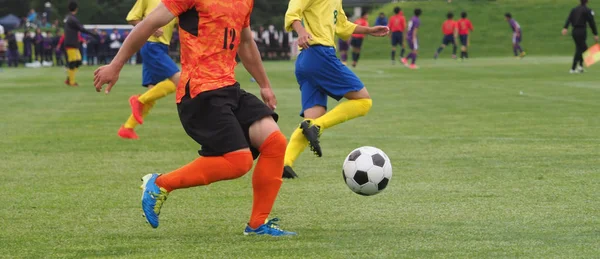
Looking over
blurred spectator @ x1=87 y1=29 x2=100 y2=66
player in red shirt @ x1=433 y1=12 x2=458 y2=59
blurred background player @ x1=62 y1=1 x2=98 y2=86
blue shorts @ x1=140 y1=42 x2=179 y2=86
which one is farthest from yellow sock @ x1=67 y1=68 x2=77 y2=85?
blurred spectator @ x1=87 y1=29 x2=100 y2=66

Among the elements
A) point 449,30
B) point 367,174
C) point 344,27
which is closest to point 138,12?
point 344,27

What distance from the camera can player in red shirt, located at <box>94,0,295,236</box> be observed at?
5840 millimetres

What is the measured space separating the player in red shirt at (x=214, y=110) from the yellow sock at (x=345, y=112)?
2800 mm

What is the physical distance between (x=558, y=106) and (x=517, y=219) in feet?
36.1

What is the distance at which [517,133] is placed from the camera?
12.8m

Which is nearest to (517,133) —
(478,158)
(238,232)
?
(478,158)

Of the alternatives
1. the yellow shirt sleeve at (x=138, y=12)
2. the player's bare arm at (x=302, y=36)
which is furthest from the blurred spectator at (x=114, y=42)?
the player's bare arm at (x=302, y=36)

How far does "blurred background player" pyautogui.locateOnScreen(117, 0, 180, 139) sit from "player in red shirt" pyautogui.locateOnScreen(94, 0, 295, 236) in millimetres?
7042

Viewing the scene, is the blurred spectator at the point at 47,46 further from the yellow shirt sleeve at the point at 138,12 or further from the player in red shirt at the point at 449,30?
the yellow shirt sleeve at the point at 138,12

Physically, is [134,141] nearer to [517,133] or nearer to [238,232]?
[517,133]

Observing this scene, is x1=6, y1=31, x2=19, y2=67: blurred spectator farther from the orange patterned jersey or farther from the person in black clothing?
the orange patterned jersey

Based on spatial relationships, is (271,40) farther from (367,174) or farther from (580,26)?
(367,174)

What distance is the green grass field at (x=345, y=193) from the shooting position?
19.0 feet

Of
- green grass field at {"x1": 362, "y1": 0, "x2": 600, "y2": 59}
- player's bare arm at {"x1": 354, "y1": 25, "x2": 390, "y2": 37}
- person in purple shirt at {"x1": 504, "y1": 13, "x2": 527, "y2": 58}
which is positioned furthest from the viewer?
green grass field at {"x1": 362, "y1": 0, "x2": 600, "y2": 59}
